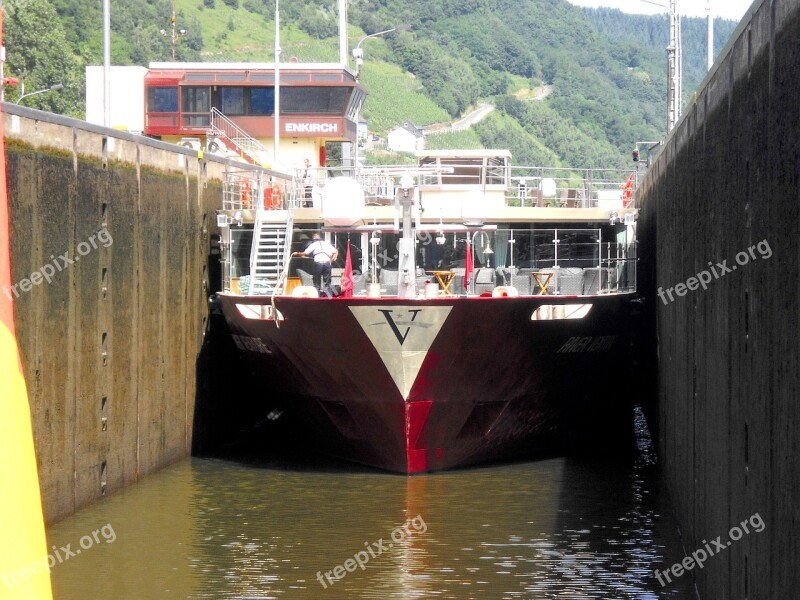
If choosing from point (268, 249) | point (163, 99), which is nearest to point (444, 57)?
point (163, 99)

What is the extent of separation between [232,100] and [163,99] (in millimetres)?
2886

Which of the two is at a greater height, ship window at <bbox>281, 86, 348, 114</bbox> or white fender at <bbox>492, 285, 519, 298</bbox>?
ship window at <bbox>281, 86, 348, 114</bbox>

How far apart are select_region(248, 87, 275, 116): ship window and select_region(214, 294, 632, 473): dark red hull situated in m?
22.6

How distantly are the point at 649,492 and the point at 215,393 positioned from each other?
7522 mm

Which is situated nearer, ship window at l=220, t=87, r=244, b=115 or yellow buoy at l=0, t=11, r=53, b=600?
yellow buoy at l=0, t=11, r=53, b=600

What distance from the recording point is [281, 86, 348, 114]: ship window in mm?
40562

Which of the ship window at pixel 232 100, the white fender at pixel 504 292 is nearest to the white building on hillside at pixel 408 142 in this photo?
the white fender at pixel 504 292

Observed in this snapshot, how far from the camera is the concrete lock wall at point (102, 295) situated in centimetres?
1250

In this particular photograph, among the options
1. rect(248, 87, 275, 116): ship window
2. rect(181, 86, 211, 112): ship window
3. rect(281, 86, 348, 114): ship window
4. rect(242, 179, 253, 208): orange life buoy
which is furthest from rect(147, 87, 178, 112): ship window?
rect(242, 179, 253, 208): orange life buoy

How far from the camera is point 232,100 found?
135 feet

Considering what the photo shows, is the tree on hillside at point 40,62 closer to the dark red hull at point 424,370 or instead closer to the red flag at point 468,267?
the red flag at point 468,267

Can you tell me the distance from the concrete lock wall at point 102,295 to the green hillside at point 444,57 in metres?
53.5

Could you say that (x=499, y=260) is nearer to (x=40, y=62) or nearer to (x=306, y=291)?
(x=306, y=291)

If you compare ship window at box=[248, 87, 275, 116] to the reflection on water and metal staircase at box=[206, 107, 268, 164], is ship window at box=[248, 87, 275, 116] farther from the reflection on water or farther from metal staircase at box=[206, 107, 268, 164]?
the reflection on water
